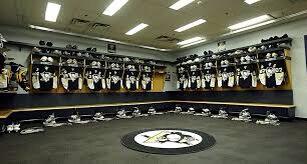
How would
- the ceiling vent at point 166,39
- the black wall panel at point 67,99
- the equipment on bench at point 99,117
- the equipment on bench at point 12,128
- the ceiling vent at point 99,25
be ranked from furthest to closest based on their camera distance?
1. the ceiling vent at point 166,39
2. the equipment on bench at point 99,117
3. the ceiling vent at point 99,25
4. the black wall panel at point 67,99
5. the equipment on bench at point 12,128

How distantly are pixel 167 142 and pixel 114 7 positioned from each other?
11.8 feet

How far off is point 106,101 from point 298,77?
6.53 m

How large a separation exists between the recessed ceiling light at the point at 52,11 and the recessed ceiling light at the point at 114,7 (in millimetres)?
1184

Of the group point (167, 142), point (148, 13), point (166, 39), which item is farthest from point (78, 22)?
point (167, 142)

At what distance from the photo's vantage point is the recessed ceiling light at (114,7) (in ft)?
15.8

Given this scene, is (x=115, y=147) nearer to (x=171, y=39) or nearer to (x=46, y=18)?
(x=46, y=18)

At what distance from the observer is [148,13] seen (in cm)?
548

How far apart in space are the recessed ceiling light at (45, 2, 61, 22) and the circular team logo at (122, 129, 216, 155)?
368 cm

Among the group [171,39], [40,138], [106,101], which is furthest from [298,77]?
[40,138]

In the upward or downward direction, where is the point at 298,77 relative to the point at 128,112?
upward

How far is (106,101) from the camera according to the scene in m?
7.85

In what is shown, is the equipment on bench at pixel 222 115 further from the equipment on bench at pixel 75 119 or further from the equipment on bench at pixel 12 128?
the equipment on bench at pixel 12 128

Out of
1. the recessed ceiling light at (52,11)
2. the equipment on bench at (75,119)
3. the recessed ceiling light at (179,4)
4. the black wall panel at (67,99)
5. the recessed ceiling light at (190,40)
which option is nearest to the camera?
the recessed ceiling light at (179,4)

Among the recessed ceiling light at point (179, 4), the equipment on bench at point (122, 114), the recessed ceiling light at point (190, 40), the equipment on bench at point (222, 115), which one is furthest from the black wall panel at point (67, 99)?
the recessed ceiling light at point (179, 4)
